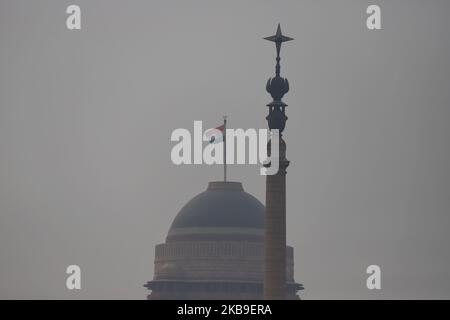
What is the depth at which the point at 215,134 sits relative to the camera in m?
176

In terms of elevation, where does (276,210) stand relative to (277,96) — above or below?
below

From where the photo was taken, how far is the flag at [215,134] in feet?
574

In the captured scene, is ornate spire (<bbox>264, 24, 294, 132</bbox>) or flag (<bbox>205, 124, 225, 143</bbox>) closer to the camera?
ornate spire (<bbox>264, 24, 294, 132</bbox>)

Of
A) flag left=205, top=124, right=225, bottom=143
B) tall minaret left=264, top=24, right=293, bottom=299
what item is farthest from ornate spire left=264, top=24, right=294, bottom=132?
flag left=205, top=124, right=225, bottom=143

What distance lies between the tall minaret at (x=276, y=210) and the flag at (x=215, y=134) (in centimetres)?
3755

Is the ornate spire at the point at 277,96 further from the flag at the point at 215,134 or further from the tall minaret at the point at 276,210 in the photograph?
the flag at the point at 215,134

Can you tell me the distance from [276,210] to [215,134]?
40498 mm

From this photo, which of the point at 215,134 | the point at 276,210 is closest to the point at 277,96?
the point at 276,210

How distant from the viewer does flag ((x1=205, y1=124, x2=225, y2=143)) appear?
175 metres

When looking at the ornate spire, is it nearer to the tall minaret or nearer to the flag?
the tall minaret

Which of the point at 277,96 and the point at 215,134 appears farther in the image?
the point at 215,134

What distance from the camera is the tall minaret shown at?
443 ft

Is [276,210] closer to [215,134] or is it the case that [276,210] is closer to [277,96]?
[277,96]

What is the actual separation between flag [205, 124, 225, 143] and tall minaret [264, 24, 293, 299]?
37553 millimetres
